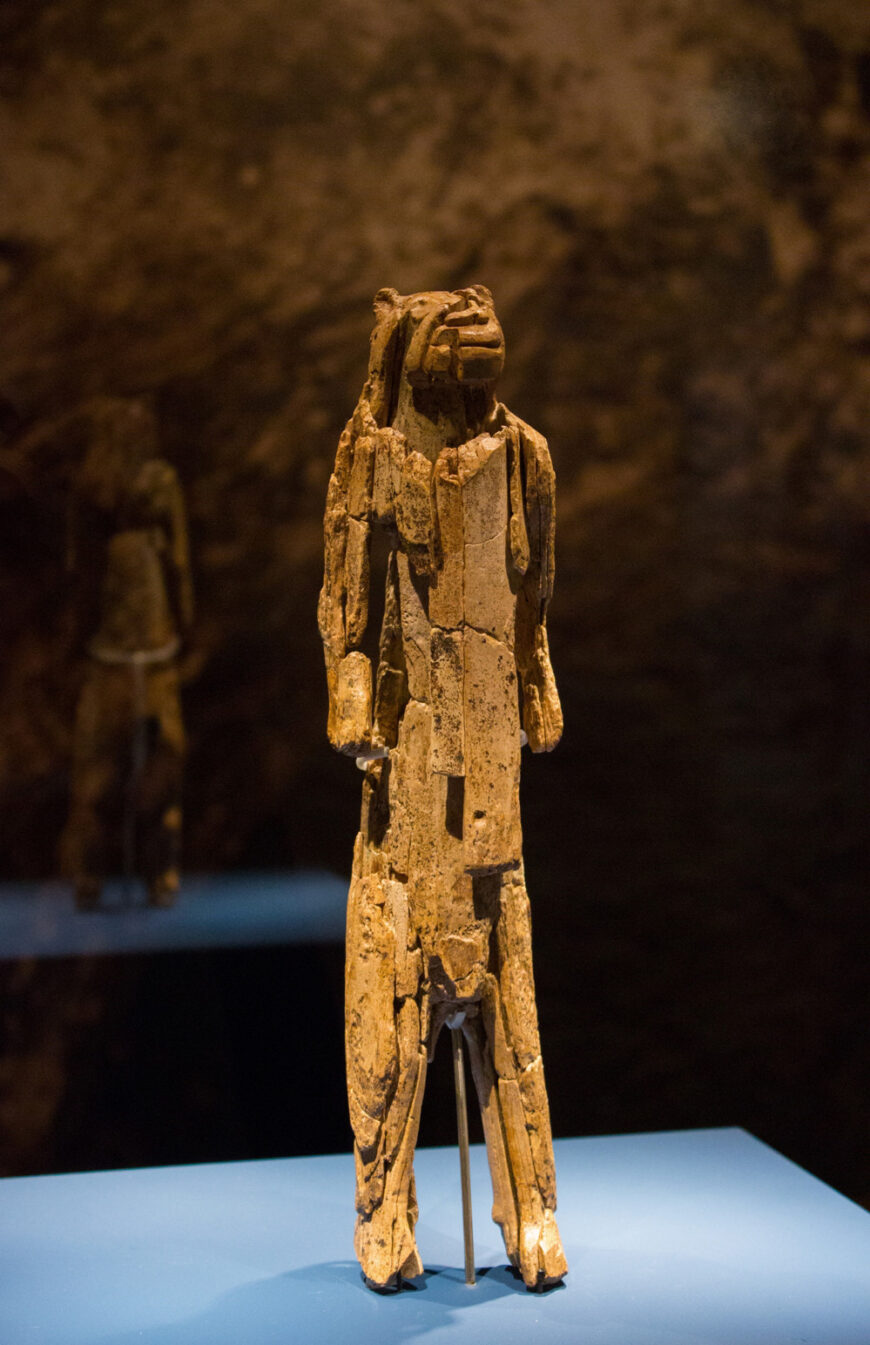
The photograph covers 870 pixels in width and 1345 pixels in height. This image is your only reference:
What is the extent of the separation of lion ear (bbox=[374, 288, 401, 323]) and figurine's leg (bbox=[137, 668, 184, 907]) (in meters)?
1.46

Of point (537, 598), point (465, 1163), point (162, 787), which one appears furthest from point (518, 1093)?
point (162, 787)

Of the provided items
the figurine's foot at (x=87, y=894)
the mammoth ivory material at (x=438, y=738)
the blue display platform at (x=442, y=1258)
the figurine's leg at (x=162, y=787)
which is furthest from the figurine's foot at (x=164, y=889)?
the mammoth ivory material at (x=438, y=738)

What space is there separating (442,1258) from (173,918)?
133 centimetres

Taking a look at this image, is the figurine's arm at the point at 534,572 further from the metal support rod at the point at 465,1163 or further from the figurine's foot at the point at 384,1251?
the figurine's foot at the point at 384,1251

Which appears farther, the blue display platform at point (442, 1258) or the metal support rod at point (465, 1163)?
the metal support rod at point (465, 1163)

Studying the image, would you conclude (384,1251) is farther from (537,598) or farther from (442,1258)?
(537,598)

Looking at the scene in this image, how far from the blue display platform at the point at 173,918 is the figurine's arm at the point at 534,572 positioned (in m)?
1.28

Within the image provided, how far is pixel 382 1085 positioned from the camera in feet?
11.6

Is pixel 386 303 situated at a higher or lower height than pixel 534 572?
higher

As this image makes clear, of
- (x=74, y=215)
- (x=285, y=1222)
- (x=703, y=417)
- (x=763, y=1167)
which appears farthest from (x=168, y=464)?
(x=763, y=1167)

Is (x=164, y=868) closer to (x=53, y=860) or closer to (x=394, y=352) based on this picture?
(x=53, y=860)

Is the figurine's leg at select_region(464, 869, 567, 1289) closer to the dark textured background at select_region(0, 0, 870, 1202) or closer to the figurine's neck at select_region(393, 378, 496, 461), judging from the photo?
the figurine's neck at select_region(393, 378, 496, 461)

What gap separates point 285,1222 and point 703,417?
263cm

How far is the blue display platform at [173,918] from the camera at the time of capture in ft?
15.3
